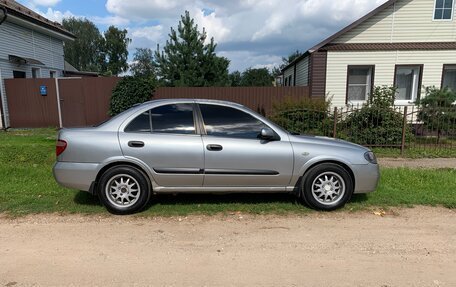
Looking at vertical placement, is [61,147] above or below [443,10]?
below

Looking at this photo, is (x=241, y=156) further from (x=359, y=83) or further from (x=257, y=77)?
(x=257, y=77)

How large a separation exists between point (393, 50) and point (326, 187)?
1104 centimetres

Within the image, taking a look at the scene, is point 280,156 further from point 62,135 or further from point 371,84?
point 371,84

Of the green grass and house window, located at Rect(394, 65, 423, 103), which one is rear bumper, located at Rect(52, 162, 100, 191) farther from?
house window, located at Rect(394, 65, 423, 103)

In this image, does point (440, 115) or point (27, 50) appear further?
point (27, 50)

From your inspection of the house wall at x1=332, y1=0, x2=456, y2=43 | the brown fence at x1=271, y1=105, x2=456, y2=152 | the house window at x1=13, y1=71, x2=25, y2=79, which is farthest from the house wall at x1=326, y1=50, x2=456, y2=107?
the house window at x1=13, y1=71, x2=25, y2=79

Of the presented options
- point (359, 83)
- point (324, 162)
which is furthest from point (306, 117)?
point (324, 162)

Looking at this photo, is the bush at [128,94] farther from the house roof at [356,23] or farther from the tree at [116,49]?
the tree at [116,49]

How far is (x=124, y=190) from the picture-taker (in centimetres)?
461

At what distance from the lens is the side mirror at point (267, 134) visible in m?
4.63

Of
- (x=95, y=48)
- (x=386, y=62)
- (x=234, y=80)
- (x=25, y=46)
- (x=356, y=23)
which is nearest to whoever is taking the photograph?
(x=356, y=23)

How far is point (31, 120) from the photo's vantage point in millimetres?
14617

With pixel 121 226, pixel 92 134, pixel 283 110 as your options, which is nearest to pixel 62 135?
pixel 92 134

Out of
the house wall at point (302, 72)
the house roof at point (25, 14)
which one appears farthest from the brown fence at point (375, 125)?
the house roof at point (25, 14)
